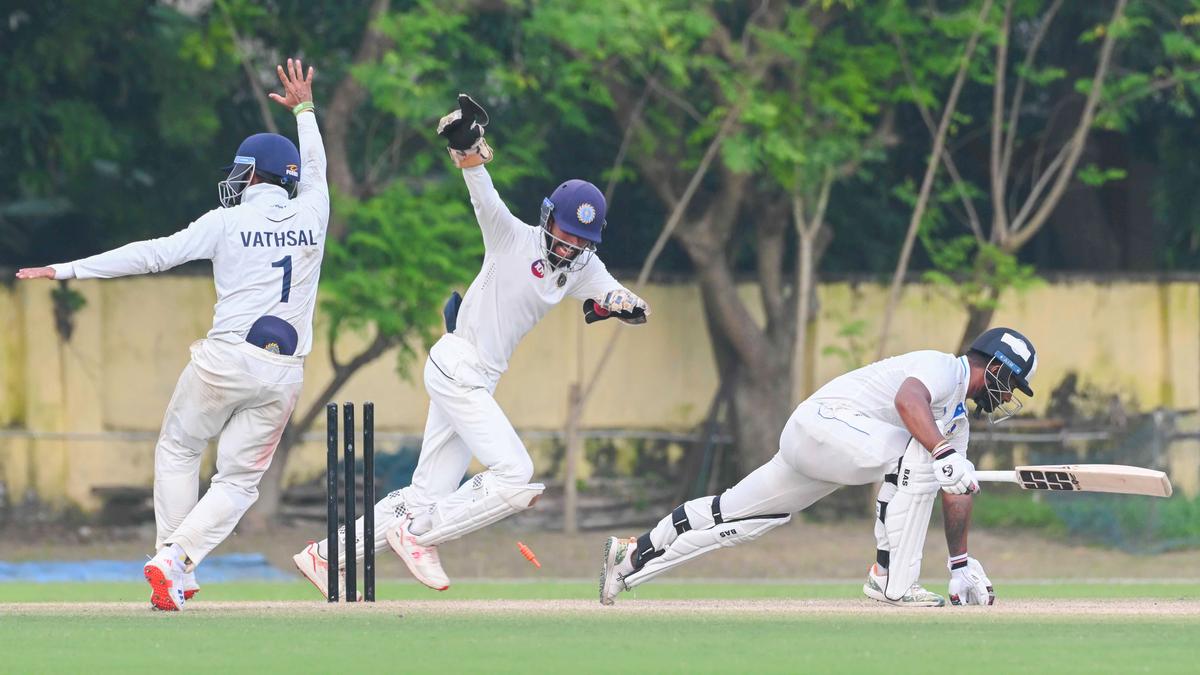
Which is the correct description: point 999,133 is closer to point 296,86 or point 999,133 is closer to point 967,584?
point 967,584

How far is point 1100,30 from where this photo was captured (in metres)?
17.5

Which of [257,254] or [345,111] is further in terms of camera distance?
[345,111]

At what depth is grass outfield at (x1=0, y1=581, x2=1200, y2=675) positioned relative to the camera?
6.98 metres

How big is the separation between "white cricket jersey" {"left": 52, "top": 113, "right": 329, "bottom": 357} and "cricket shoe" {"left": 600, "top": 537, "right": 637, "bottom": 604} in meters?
1.68

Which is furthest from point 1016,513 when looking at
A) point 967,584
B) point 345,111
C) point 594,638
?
point 594,638

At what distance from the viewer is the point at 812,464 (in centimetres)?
912

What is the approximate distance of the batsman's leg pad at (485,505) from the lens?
8977 mm

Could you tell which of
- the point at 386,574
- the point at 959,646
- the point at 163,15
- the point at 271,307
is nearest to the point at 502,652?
the point at 959,646

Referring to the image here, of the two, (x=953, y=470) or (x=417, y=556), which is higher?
(x=953, y=470)

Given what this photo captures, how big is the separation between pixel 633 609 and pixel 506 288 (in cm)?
153

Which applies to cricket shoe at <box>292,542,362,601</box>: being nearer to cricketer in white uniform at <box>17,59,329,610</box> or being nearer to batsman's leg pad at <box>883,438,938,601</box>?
cricketer in white uniform at <box>17,59,329,610</box>

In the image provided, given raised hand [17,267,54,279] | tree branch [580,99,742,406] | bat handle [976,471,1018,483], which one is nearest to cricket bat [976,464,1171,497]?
bat handle [976,471,1018,483]

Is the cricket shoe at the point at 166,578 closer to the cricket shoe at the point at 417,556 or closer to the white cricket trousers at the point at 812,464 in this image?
the cricket shoe at the point at 417,556

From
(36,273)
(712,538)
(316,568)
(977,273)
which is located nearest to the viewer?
(36,273)
